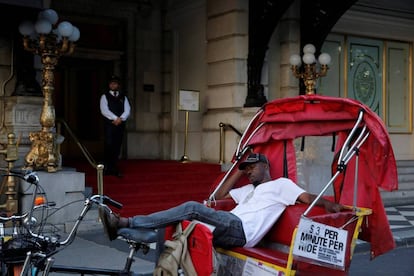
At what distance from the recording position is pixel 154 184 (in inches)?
462

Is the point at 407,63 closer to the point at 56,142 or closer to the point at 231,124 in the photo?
the point at 231,124

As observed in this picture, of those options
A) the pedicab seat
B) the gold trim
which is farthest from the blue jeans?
the gold trim

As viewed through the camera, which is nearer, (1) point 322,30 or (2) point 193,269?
(2) point 193,269

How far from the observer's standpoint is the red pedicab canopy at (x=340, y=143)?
552 centimetres

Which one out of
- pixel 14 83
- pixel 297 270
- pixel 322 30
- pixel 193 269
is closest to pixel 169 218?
pixel 193 269

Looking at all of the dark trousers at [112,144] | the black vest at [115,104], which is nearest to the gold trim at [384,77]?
the black vest at [115,104]

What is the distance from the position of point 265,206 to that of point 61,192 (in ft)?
15.9

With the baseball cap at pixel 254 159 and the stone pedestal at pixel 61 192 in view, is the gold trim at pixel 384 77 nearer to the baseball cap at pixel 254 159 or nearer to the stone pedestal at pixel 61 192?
the stone pedestal at pixel 61 192

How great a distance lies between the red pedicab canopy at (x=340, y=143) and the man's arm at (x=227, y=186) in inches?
13.8

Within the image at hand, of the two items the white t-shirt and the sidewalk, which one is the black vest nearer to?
the sidewalk

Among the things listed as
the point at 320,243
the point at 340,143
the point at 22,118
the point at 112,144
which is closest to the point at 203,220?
the point at 320,243

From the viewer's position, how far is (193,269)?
4812 millimetres

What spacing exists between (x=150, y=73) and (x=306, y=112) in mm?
10246

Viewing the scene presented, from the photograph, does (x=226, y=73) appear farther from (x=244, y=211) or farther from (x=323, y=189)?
(x=323, y=189)
